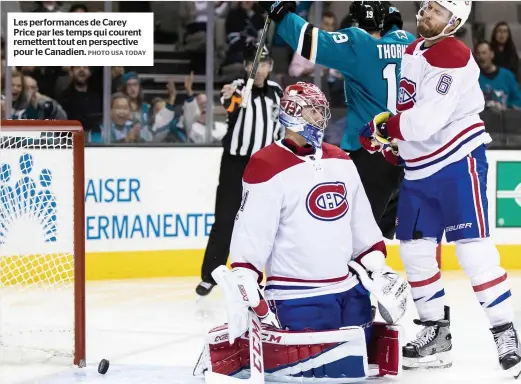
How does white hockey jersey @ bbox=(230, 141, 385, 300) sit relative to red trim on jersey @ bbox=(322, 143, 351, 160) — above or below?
below

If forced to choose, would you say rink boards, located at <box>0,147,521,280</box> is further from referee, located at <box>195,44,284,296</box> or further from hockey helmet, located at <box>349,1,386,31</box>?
hockey helmet, located at <box>349,1,386,31</box>

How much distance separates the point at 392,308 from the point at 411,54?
893 mm

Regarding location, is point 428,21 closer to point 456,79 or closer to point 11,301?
point 456,79

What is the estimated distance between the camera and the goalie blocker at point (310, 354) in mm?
3494

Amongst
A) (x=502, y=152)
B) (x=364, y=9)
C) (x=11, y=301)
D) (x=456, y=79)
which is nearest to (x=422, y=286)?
(x=456, y=79)

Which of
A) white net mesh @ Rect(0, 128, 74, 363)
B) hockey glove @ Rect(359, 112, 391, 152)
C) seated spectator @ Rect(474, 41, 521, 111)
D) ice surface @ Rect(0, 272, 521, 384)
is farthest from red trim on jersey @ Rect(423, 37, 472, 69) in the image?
seated spectator @ Rect(474, 41, 521, 111)

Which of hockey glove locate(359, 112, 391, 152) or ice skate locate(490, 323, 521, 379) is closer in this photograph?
ice skate locate(490, 323, 521, 379)

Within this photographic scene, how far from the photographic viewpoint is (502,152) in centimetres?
659

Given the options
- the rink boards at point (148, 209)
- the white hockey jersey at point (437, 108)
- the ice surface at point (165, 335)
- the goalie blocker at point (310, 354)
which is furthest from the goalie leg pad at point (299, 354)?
the rink boards at point (148, 209)

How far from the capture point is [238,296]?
340 centimetres

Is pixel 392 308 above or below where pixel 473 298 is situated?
above

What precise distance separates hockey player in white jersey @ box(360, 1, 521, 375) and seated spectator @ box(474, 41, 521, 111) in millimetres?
3051

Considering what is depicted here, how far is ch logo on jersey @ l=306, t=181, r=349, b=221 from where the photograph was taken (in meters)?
3.54

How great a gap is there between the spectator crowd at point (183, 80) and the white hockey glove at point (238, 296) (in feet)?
9.14
